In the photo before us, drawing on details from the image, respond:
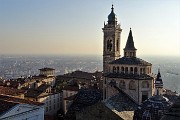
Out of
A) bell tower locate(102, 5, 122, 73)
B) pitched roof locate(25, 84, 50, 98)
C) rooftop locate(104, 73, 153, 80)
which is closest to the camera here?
rooftop locate(104, 73, 153, 80)

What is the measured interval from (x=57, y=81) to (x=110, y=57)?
101ft

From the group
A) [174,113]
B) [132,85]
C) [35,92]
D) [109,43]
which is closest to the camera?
[174,113]

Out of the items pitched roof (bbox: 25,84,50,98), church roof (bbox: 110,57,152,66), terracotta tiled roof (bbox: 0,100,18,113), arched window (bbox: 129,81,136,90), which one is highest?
church roof (bbox: 110,57,152,66)

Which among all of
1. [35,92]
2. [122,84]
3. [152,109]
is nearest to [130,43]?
[122,84]

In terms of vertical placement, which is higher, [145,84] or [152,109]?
[145,84]

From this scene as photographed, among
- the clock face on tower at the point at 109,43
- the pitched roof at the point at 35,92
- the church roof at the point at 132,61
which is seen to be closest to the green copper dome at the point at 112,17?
the clock face on tower at the point at 109,43

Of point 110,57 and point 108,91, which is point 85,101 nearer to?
point 108,91

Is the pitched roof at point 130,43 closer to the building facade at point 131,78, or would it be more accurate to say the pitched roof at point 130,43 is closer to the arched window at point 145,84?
the building facade at point 131,78

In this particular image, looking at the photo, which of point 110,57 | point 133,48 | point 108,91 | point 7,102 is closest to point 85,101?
point 108,91

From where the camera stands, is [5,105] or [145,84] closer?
[5,105]

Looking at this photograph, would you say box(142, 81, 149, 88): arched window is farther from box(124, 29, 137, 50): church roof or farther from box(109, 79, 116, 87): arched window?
box(124, 29, 137, 50): church roof

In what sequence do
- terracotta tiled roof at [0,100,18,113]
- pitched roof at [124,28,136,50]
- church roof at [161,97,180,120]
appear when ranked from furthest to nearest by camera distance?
1. pitched roof at [124,28,136,50]
2. terracotta tiled roof at [0,100,18,113]
3. church roof at [161,97,180,120]

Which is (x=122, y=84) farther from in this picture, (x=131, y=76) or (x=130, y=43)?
(x=130, y=43)

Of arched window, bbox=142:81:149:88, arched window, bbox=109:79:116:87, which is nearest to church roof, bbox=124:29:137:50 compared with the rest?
arched window, bbox=109:79:116:87
